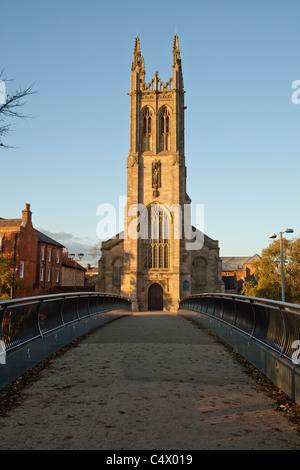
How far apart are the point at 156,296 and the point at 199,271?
6330 mm

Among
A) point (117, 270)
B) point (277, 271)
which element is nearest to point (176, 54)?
point (117, 270)

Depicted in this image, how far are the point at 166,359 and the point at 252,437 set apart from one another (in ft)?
12.1

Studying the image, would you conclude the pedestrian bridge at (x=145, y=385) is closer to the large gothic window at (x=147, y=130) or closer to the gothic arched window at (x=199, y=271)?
the gothic arched window at (x=199, y=271)

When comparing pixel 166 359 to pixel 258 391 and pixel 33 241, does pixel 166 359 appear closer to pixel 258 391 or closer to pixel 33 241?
pixel 258 391

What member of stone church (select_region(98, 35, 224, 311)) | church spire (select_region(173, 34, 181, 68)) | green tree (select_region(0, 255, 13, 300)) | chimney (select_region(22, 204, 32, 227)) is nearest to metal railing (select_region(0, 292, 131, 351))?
green tree (select_region(0, 255, 13, 300))

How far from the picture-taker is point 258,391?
5.15m

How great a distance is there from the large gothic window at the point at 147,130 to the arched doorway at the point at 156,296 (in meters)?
14.5

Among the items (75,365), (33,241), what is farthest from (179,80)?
(75,365)

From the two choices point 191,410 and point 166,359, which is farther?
point 166,359

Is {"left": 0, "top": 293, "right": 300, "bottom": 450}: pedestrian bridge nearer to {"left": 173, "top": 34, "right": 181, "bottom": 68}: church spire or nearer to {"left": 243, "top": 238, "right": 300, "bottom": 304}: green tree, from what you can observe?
{"left": 243, "top": 238, "right": 300, "bottom": 304}: green tree

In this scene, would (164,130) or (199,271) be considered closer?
(164,130)

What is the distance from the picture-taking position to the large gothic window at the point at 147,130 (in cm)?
4150

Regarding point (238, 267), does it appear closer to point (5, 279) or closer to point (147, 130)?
point (147, 130)

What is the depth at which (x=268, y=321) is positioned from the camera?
620 centimetres
